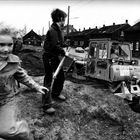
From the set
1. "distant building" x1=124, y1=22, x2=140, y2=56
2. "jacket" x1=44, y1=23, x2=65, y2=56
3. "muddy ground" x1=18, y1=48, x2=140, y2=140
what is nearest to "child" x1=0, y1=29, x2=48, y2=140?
"muddy ground" x1=18, y1=48, x2=140, y2=140

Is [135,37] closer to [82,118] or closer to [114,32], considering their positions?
[114,32]

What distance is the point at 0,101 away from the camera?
3123mm

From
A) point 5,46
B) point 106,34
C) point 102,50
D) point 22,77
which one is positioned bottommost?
point 22,77

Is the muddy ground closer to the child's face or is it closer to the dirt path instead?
the dirt path

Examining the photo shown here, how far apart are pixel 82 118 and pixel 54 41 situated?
1859 millimetres

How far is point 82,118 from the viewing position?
6.21 m

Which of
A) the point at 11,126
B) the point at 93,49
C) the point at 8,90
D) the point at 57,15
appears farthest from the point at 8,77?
the point at 93,49

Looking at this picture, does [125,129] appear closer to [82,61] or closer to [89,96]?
[89,96]

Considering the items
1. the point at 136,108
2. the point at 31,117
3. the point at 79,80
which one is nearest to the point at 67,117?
the point at 31,117

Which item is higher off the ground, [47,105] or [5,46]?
[5,46]

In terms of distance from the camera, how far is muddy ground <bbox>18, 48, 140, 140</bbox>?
5426 millimetres

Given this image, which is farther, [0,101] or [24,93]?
[24,93]

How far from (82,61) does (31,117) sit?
5.77 m

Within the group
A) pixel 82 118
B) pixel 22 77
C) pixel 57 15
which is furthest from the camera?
pixel 82 118
